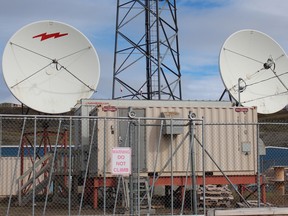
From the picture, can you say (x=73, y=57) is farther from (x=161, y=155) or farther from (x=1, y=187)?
(x=1, y=187)

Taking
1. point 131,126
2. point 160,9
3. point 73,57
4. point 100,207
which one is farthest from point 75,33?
point 160,9

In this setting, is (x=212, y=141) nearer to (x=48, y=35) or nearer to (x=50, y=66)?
(x=50, y=66)

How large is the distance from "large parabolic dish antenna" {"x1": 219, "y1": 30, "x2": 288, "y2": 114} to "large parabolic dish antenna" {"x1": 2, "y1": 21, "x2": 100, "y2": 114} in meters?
5.13

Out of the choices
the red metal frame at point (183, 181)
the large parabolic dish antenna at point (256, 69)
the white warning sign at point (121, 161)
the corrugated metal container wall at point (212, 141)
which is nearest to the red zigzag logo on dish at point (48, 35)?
the corrugated metal container wall at point (212, 141)

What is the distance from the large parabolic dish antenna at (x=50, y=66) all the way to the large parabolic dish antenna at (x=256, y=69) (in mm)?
5128

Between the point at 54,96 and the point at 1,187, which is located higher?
the point at 54,96

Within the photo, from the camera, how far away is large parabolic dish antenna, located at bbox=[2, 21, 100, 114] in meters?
18.4

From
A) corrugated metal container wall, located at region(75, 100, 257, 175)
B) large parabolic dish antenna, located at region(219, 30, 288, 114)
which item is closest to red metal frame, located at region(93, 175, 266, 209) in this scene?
corrugated metal container wall, located at region(75, 100, 257, 175)

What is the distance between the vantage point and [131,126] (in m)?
12.8

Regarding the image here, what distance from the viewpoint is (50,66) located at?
63.5 ft

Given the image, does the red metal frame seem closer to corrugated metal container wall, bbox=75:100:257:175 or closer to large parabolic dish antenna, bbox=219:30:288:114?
corrugated metal container wall, bbox=75:100:257:175

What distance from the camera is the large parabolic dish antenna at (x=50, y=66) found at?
60.5 ft

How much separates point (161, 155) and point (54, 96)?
4.79 meters

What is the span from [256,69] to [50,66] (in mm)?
7986
